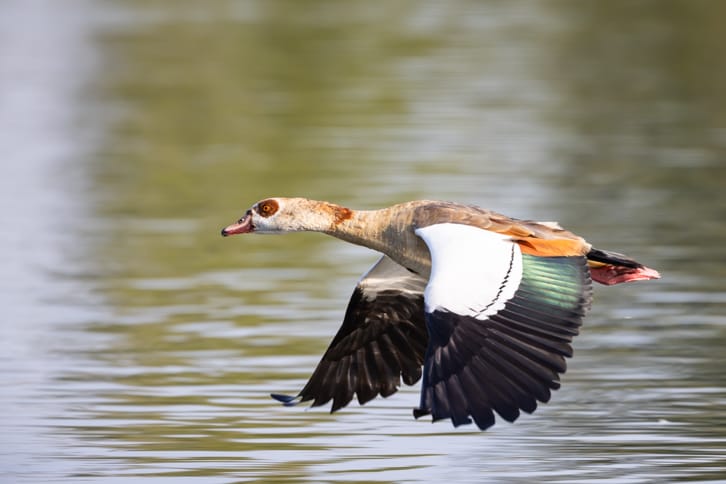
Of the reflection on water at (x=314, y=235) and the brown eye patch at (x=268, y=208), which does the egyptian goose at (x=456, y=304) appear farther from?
the reflection on water at (x=314, y=235)

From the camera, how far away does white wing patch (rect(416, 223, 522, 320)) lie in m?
9.82

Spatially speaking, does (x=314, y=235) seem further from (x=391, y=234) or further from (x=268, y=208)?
(x=391, y=234)

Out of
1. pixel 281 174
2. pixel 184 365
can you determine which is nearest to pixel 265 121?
pixel 281 174

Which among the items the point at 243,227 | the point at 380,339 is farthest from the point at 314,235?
the point at 380,339

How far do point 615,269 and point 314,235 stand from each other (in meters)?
8.46

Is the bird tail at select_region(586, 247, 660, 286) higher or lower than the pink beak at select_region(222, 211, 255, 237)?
lower

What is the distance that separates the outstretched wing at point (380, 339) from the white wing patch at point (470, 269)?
3.18ft

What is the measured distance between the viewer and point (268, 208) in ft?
38.9

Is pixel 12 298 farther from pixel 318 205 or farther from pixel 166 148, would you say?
pixel 166 148

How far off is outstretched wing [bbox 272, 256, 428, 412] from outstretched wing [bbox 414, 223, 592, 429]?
1.21 metres

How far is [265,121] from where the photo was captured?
94.7 ft

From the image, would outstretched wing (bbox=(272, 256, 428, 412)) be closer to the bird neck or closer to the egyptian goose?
the egyptian goose

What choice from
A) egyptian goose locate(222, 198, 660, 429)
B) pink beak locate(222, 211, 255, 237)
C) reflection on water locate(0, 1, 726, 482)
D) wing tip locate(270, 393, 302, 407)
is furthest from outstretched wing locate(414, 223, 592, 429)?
pink beak locate(222, 211, 255, 237)

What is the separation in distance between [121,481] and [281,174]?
13.4 metres
